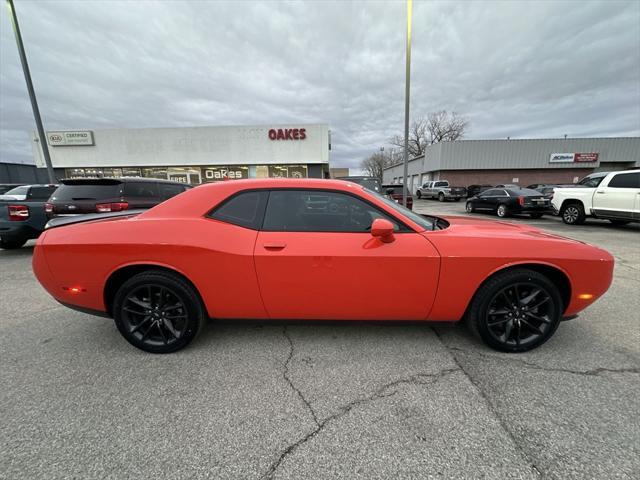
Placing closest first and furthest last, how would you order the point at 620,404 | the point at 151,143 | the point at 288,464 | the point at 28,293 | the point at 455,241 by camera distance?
the point at 288,464, the point at 620,404, the point at 455,241, the point at 28,293, the point at 151,143

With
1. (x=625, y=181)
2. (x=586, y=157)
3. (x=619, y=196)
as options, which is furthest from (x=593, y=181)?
(x=586, y=157)

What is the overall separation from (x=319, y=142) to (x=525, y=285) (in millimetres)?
20627

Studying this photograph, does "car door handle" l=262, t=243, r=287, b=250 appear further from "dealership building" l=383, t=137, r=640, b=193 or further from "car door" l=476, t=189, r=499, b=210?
"dealership building" l=383, t=137, r=640, b=193

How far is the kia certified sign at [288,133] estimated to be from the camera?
2122cm

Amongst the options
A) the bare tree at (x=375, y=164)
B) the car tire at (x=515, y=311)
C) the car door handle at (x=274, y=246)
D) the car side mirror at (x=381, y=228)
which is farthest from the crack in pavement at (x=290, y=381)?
the bare tree at (x=375, y=164)

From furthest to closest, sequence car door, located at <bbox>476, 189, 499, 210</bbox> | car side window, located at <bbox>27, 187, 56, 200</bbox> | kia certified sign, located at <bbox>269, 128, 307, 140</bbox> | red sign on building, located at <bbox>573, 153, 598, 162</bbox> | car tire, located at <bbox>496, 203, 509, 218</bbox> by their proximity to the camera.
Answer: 1. red sign on building, located at <bbox>573, 153, 598, 162</bbox>
2. kia certified sign, located at <bbox>269, 128, 307, 140</bbox>
3. car door, located at <bbox>476, 189, 499, 210</bbox>
4. car tire, located at <bbox>496, 203, 509, 218</bbox>
5. car side window, located at <bbox>27, 187, 56, 200</bbox>

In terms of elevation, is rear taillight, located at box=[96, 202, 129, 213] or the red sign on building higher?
the red sign on building

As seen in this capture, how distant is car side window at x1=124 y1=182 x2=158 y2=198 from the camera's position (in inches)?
230

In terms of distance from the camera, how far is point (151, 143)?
74.5 feet

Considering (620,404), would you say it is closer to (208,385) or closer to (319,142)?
(208,385)

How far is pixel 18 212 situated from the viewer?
18.7 feet

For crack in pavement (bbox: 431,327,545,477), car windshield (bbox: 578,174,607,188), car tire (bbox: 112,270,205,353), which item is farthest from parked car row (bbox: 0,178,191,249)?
car windshield (bbox: 578,174,607,188)

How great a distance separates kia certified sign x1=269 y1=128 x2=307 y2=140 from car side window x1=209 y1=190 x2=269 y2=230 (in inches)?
800

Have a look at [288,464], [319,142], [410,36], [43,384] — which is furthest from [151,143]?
[288,464]
